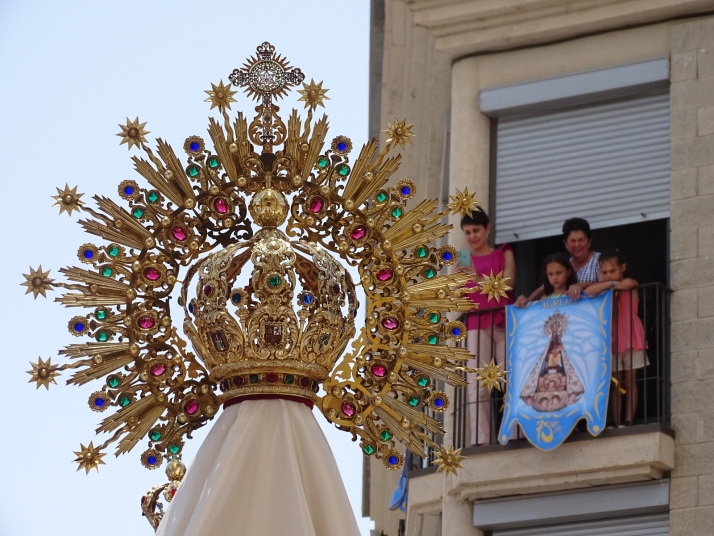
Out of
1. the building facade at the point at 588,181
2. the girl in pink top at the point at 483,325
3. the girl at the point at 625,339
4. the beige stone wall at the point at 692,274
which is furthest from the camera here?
the girl in pink top at the point at 483,325

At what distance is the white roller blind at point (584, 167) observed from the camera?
1466 centimetres

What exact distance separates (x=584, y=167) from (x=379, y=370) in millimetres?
7079

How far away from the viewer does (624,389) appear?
547 inches

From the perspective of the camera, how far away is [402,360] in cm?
812

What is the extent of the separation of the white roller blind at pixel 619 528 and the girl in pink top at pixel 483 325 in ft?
2.73

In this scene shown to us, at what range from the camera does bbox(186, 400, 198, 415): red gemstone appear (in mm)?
8078

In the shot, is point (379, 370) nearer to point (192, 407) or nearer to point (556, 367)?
point (192, 407)

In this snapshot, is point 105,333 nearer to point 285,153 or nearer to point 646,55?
point 285,153

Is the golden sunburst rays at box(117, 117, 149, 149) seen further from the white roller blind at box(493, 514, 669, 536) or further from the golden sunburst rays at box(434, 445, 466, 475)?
the white roller blind at box(493, 514, 669, 536)

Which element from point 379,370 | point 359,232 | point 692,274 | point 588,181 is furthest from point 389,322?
point 588,181

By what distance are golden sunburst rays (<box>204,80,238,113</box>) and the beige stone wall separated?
20.8 ft

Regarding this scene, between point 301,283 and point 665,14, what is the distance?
23.8 ft

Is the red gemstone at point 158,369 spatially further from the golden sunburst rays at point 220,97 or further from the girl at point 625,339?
the girl at point 625,339

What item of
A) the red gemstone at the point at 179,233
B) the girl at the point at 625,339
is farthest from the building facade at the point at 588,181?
the red gemstone at the point at 179,233
